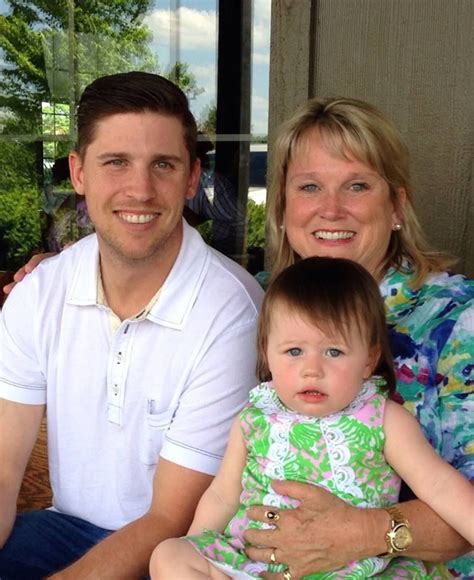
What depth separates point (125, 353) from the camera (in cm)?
201

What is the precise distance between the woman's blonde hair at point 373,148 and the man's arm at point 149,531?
0.64m

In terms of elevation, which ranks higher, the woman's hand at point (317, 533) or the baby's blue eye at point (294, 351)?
the baby's blue eye at point (294, 351)

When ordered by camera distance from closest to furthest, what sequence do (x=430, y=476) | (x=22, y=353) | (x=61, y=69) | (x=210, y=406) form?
(x=430, y=476) < (x=210, y=406) < (x=22, y=353) < (x=61, y=69)

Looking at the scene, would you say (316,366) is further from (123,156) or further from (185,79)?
(185,79)

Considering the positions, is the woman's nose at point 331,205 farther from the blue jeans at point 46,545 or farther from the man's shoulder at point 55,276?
the blue jeans at point 46,545

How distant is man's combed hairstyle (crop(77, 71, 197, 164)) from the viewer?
2.07 m

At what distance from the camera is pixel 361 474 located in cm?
161

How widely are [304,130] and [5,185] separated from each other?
4608mm

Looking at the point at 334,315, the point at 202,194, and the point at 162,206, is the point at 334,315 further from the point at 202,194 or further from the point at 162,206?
the point at 202,194

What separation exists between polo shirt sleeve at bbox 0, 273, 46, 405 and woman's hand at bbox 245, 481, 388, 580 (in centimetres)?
77

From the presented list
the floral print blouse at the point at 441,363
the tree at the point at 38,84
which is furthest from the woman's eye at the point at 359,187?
the tree at the point at 38,84

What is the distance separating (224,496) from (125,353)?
17.0 inches

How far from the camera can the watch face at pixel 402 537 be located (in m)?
1.56

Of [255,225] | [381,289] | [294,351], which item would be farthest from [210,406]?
[255,225]
